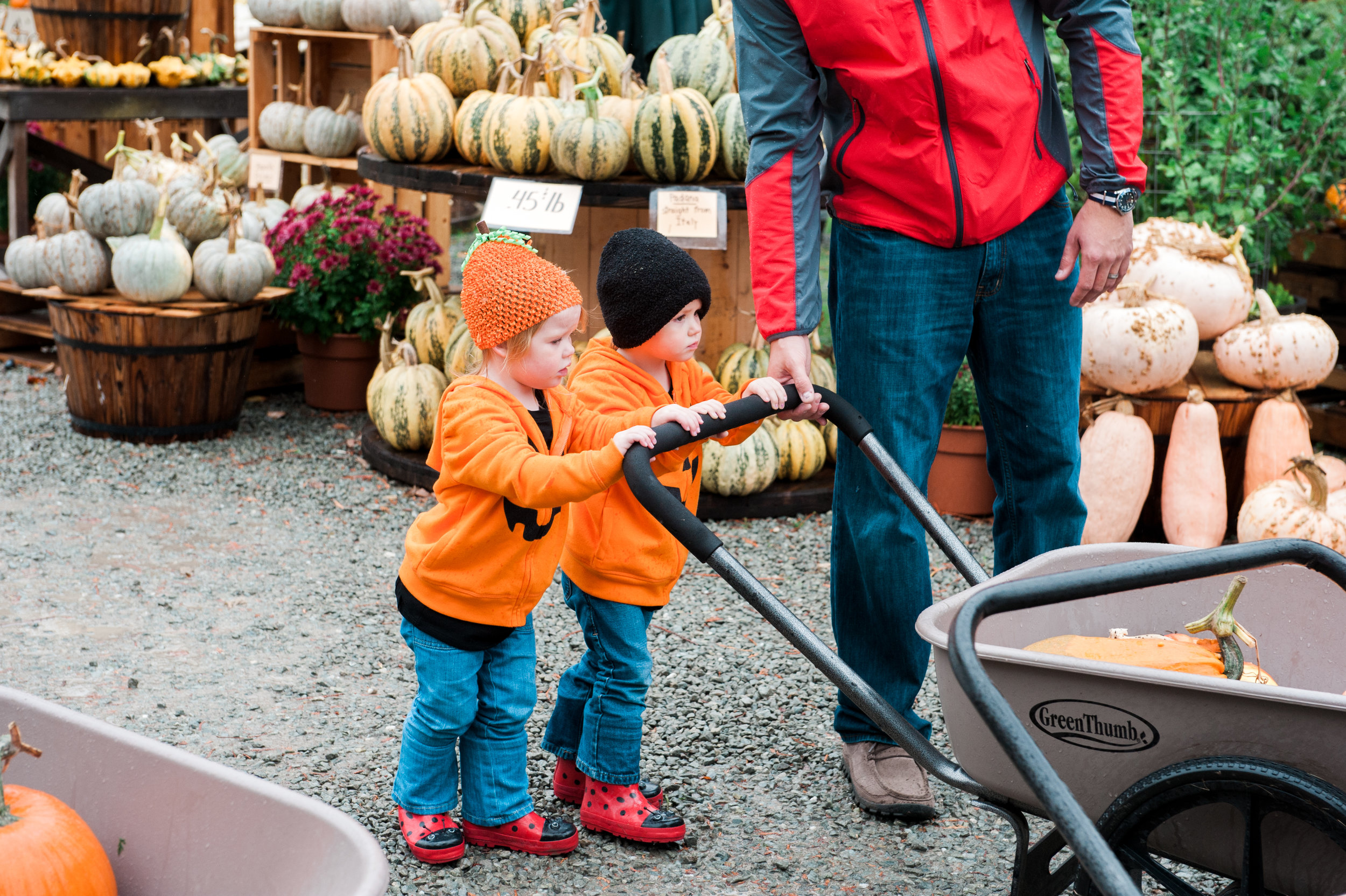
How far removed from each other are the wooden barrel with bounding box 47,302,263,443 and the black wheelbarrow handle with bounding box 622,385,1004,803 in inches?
129

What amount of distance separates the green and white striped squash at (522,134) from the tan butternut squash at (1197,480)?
2.18m

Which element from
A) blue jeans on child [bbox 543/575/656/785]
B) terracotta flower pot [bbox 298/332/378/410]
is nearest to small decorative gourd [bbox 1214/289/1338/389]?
blue jeans on child [bbox 543/575/656/785]

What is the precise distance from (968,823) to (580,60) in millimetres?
3191

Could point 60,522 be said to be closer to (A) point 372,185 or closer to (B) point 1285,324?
(A) point 372,185

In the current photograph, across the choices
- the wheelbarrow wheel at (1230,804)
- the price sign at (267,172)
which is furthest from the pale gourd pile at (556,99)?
the wheelbarrow wheel at (1230,804)

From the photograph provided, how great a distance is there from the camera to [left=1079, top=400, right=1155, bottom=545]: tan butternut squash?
388cm

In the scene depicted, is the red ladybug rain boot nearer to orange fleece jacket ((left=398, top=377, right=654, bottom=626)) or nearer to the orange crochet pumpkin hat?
orange fleece jacket ((left=398, top=377, right=654, bottom=626))

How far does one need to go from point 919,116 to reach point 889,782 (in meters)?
1.24

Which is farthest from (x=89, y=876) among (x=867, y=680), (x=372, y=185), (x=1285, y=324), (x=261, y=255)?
(x=372, y=185)

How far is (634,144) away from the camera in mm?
4270

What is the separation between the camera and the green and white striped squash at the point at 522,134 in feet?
14.1

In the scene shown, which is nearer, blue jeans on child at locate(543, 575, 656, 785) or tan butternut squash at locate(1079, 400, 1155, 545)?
blue jeans on child at locate(543, 575, 656, 785)

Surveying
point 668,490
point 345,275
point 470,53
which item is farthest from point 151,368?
point 668,490

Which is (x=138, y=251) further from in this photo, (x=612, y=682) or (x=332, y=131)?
(x=612, y=682)
